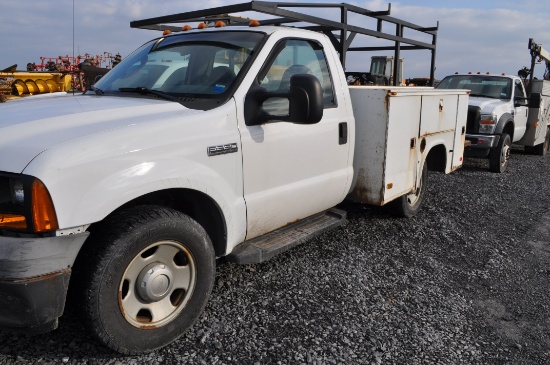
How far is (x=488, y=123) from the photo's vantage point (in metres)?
9.17

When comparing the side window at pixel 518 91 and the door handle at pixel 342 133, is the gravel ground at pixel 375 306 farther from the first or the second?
the side window at pixel 518 91

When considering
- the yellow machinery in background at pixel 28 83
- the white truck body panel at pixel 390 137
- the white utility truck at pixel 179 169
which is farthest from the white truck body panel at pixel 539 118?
the yellow machinery in background at pixel 28 83

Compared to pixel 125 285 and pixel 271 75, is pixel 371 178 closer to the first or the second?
pixel 271 75

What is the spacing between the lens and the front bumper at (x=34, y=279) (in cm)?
226

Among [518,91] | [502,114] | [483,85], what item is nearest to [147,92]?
[502,114]

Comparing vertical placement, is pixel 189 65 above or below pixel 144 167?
above

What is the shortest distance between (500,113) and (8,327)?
9.22 metres

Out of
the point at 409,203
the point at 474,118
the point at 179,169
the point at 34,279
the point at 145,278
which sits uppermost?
the point at 179,169

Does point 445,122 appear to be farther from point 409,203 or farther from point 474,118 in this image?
point 474,118

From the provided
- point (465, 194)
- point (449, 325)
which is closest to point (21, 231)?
point (449, 325)

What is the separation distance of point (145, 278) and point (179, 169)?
2.08 feet

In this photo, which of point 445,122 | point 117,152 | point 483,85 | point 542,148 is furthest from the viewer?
point 542,148

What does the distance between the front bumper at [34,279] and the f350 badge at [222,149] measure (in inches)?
35.4

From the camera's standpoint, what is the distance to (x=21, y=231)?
231cm
